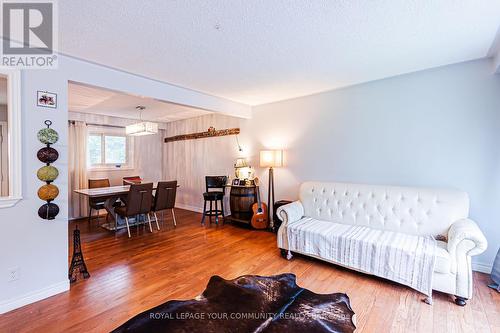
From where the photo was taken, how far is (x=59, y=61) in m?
2.24

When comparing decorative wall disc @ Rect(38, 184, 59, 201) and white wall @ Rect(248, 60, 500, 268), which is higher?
white wall @ Rect(248, 60, 500, 268)

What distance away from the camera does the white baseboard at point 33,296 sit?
1.93 m

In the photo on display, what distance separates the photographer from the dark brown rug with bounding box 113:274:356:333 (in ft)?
3.78

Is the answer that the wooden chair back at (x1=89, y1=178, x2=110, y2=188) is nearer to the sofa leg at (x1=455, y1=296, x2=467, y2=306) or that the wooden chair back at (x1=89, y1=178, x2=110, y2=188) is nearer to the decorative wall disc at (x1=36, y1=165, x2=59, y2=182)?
the decorative wall disc at (x1=36, y1=165, x2=59, y2=182)

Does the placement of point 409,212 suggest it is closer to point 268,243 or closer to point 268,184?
point 268,243

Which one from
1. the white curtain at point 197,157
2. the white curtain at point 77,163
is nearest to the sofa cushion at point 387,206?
the white curtain at point 197,157

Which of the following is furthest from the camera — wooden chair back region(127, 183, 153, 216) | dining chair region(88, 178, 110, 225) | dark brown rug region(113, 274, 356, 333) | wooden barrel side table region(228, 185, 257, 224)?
dining chair region(88, 178, 110, 225)

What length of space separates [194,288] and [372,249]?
1.82m

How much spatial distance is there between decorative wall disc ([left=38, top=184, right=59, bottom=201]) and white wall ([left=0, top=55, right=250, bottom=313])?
7 cm

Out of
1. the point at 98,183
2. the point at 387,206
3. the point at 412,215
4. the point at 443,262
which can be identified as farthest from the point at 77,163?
the point at 443,262

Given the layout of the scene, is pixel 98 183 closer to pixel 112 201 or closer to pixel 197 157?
pixel 112 201

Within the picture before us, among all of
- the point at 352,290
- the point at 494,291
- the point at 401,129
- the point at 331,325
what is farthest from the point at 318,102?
the point at 331,325

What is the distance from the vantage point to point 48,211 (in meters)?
2.10

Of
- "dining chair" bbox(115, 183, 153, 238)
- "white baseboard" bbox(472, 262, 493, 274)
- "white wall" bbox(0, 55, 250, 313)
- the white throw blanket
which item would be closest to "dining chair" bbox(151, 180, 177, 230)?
"dining chair" bbox(115, 183, 153, 238)
